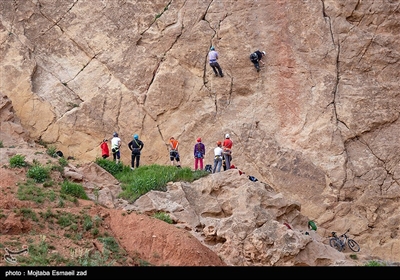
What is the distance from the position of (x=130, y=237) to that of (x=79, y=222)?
145cm

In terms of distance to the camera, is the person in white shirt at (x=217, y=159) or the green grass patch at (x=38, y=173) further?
the person in white shirt at (x=217, y=159)

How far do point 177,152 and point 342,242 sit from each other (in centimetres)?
684

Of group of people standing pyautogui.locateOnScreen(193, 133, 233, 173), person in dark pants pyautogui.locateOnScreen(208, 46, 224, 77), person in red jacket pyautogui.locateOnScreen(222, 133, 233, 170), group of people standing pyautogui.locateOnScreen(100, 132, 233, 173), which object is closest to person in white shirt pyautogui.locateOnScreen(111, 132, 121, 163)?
group of people standing pyautogui.locateOnScreen(100, 132, 233, 173)

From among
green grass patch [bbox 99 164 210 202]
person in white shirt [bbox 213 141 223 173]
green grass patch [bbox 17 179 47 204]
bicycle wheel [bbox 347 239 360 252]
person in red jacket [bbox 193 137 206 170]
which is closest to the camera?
green grass patch [bbox 17 179 47 204]

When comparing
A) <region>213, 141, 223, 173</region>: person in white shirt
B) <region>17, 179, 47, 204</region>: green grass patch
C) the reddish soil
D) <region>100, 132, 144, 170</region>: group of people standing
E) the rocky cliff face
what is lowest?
the reddish soil

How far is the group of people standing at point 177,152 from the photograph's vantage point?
26812 mm

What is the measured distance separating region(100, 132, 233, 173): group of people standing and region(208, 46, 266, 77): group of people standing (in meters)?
3.02

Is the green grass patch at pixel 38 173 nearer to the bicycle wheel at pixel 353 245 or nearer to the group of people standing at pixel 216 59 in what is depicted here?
the group of people standing at pixel 216 59

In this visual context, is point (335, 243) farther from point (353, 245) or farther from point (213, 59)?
point (213, 59)

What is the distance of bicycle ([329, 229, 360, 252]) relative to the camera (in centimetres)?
2538

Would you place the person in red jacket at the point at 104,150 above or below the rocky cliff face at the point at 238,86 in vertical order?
below

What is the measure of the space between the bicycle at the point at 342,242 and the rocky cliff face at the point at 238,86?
1293 millimetres

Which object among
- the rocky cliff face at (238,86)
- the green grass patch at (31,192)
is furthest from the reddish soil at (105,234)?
the rocky cliff face at (238,86)

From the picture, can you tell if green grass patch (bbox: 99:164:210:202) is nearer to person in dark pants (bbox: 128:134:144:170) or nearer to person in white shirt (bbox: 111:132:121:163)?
person in dark pants (bbox: 128:134:144:170)
